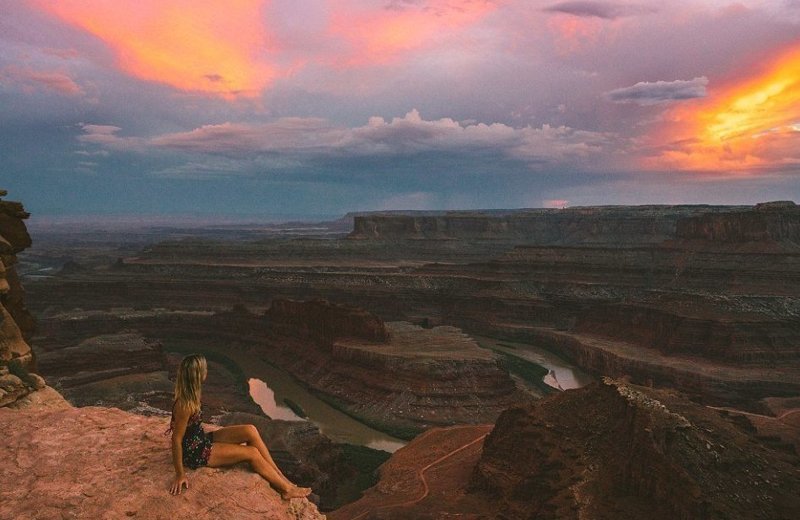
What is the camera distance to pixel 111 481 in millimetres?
6262

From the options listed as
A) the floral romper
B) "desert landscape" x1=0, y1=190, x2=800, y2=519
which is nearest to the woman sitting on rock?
the floral romper

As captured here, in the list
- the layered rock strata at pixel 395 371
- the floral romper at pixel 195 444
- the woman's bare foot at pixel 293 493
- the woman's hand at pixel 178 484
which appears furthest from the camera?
the layered rock strata at pixel 395 371

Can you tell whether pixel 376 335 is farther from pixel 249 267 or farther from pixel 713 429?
pixel 249 267

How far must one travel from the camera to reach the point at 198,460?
A: 6.30 meters

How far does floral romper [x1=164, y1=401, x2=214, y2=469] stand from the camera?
6199 mm

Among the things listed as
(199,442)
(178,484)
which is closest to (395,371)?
(199,442)

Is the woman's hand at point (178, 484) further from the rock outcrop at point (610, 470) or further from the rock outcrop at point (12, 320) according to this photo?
the rock outcrop at point (610, 470)

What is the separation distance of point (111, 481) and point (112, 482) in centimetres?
3

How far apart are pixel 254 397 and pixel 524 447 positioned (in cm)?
2776

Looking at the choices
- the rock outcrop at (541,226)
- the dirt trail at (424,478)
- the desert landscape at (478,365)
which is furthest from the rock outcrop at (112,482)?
the rock outcrop at (541,226)

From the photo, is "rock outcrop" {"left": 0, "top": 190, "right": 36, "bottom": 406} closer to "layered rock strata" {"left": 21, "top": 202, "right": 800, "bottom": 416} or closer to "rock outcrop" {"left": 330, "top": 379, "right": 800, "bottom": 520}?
"rock outcrop" {"left": 330, "top": 379, "right": 800, "bottom": 520}

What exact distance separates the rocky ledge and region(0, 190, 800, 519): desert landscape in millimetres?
402

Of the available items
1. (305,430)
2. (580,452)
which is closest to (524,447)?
(580,452)

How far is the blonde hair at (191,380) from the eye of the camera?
6.00 metres
